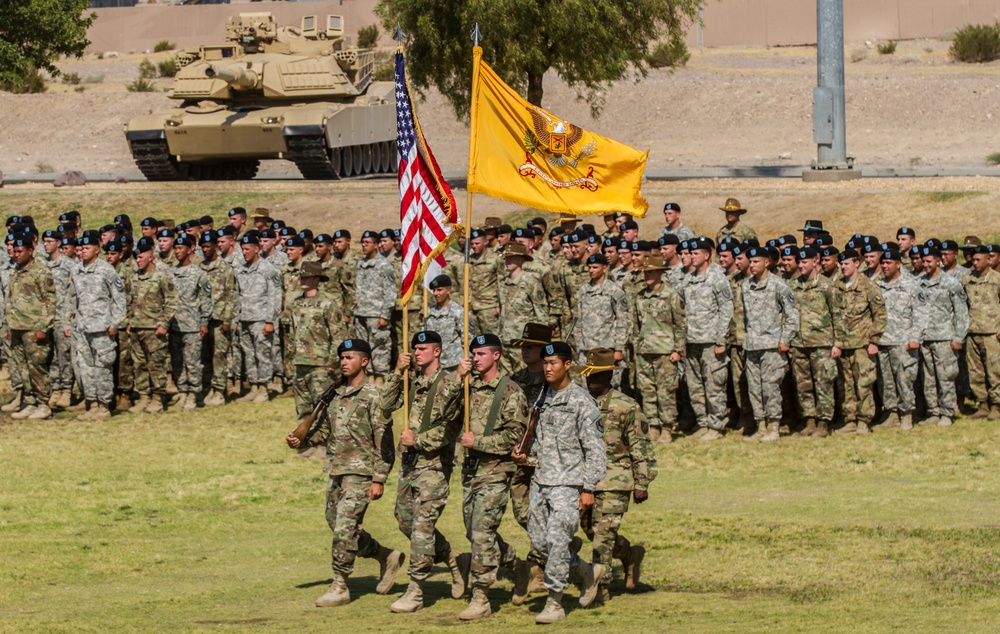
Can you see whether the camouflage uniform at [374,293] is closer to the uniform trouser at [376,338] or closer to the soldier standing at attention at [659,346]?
the uniform trouser at [376,338]

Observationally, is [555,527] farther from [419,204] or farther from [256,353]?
[256,353]

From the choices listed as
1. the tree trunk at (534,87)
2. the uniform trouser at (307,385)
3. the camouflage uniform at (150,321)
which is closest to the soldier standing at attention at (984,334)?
the uniform trouser at (307,385)

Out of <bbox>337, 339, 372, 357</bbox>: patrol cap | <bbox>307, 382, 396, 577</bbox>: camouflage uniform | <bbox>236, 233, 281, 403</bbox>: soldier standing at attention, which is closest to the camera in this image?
<bbox>307, 382, 396, 577</bbox>: camouflage uniform

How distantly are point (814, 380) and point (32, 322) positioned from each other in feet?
30.3

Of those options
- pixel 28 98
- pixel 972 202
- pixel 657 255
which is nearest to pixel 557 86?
pixel 28 98

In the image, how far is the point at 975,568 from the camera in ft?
38.5

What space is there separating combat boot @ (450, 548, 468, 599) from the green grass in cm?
15

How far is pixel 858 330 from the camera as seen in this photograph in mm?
17500

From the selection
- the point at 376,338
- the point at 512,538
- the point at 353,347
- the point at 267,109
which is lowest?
the point at 512,538

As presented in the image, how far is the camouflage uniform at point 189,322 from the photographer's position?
787 inches

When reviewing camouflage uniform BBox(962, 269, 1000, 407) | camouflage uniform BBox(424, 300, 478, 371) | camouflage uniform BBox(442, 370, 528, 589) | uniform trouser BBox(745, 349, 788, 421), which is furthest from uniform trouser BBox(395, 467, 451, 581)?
camouflage uniform BBox(962, 269, 1000, 407)

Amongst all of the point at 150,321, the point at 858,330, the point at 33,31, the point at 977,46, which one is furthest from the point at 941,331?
the point at 977,46

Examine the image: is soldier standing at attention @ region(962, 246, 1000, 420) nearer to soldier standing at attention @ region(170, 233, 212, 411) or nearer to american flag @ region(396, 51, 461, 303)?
american flag @ region(396, 51, 461, 303)

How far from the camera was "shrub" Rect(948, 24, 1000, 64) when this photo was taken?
2520 inches
